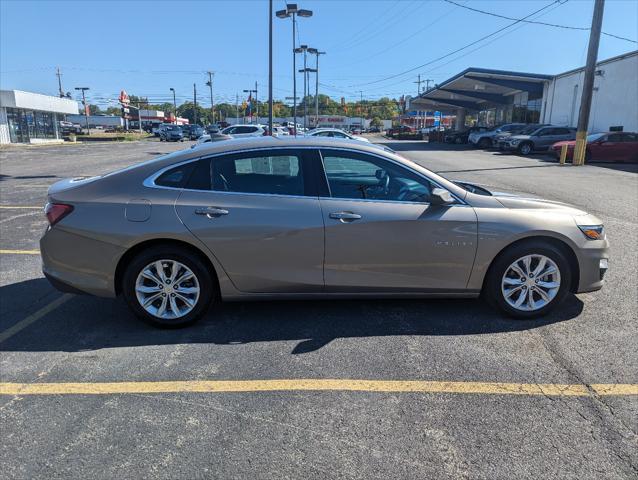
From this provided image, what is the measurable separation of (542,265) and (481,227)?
2.12 feet

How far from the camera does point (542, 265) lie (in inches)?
169

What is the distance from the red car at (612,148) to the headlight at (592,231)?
21682 millimetres

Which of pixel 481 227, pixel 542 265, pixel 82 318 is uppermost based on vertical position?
pixel 481 227

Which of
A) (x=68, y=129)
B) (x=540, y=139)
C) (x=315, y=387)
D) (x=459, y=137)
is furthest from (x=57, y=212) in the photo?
(x=68, y=129)

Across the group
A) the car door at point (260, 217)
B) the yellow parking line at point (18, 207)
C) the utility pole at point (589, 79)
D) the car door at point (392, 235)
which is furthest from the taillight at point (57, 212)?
the utility pole at point (589, 79)

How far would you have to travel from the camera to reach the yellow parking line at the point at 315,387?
3311 mm

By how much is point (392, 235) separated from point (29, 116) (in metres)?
49.0

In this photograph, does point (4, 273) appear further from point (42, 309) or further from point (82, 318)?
point (82, 318)

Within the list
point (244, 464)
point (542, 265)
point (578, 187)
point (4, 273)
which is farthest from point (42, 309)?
point (578, 187)

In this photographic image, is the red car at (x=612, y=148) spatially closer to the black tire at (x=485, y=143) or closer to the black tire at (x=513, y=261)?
the black tire at (x=485, y=143)

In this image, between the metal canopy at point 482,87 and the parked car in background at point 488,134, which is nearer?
the parked car in background at point 488,134

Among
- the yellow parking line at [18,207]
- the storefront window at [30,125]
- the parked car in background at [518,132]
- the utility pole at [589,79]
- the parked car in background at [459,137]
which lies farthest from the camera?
the parked car in background at [459,137]

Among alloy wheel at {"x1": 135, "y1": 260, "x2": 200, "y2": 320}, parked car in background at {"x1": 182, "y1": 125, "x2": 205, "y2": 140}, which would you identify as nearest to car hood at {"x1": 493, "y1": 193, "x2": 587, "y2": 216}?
alloy wheel at {"x1": 135, "y1": 260, "x2": 200, "y2": 320}

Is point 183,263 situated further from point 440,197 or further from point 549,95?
point 549,95
